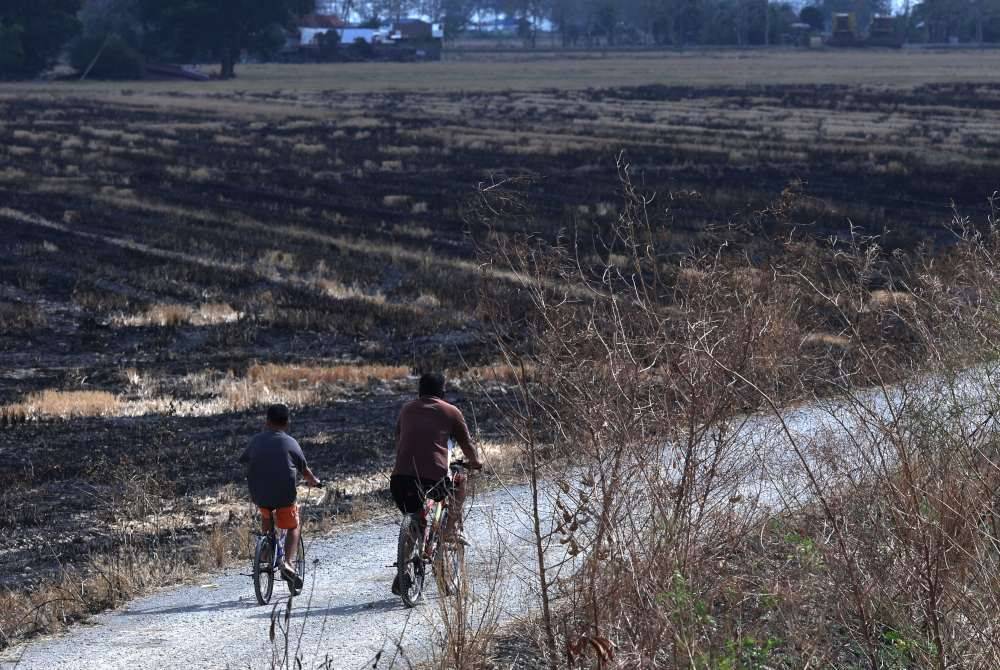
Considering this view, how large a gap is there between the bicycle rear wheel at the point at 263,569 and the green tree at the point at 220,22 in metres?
111

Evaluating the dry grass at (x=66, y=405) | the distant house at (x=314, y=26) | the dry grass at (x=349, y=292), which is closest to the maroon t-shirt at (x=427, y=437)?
the dry grass at (x=66, y=405)

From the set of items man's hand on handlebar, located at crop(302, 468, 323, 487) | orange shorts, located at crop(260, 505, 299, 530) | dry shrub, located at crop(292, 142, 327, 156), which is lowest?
dry shrub, located at crop(292, 142, 327, 156)

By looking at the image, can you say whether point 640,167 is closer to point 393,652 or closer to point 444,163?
point 444,163

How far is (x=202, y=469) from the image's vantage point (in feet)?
48.4

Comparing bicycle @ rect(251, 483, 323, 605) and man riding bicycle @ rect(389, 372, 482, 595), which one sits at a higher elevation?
man riding bicycle @ rect(389, 372, 482, 595)

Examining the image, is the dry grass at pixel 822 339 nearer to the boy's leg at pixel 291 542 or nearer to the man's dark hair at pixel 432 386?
the man's dark hair at pixel 432 386

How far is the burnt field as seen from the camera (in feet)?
51.0

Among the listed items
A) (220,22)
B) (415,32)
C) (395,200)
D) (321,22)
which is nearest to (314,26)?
(321,22)

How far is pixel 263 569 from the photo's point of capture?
957cm

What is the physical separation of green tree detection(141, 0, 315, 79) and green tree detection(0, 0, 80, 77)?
7.71 m

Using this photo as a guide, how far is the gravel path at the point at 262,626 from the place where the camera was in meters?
8.45

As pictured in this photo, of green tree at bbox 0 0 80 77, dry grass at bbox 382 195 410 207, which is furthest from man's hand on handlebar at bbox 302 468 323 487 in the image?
green tree at bbox 0 0 80 77

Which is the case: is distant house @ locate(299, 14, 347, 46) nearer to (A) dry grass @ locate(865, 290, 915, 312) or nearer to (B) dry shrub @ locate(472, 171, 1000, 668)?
(A) dry grass @ locate(865, 290, 915, 312)

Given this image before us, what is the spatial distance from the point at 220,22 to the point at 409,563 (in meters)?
114
